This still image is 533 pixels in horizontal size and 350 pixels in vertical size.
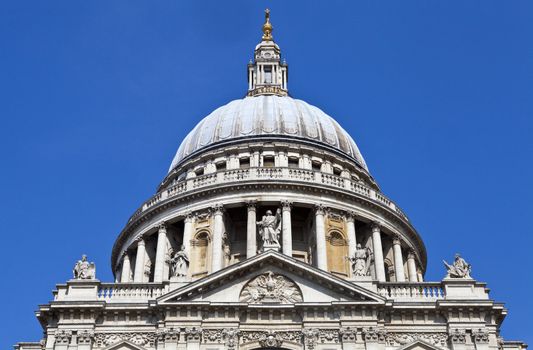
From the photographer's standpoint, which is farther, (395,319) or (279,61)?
(279,61)

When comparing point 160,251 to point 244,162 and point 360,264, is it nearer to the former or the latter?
point 244,162

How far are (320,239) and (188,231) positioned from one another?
28.0ft

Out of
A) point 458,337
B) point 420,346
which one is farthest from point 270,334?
→ point 458,337

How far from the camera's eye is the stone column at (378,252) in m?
52.9

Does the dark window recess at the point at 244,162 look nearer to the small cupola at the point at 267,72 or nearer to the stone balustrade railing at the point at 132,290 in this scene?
the small cupola at the point at 267,72

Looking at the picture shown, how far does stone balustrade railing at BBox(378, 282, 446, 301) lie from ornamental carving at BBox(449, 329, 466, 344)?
86.8 inches

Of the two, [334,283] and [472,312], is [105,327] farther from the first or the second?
[472,312]

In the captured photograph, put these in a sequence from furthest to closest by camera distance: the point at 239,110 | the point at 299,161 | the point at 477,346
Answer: the point at 239,110 → the point at 299,161 → the point at 477,346

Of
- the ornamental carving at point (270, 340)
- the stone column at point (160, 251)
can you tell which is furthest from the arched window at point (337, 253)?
the ornamental carving at point (270, 340)

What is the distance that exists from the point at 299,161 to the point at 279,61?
15.8 m

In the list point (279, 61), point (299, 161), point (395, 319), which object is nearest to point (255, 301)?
point (395, 319)

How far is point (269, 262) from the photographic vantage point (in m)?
40.1

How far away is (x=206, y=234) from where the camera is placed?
54.5m

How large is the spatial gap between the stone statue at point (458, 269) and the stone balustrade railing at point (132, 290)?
13.6 m
